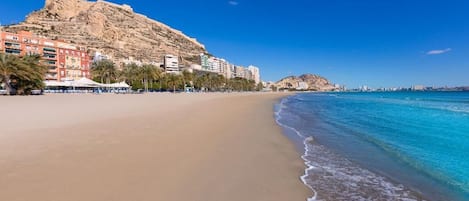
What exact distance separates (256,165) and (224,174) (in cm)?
102

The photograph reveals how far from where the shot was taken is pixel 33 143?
7070 millimetres

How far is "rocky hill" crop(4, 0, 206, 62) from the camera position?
133 meters

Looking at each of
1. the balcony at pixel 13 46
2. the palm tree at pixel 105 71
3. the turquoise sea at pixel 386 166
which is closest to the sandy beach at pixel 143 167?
the turquoise sea at pixel 386 166

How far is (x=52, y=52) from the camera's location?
79250 mm

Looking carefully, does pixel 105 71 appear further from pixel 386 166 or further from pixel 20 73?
pixel 386 166

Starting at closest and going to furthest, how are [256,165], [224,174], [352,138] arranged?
[224,174], [256,165], [352,138]

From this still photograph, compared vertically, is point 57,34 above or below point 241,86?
above

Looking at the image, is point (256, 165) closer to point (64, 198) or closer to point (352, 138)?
point (64, 198)

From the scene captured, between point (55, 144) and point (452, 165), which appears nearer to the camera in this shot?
point (452, 165)

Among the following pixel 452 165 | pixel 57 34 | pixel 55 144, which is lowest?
pixel 452 165

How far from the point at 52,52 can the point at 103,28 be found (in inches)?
3130

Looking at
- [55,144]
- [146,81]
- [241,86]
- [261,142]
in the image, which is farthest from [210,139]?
[241,86]

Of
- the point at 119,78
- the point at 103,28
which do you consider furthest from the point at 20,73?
the point at 103,28

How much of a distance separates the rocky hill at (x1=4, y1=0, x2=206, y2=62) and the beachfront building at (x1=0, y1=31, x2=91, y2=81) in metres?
44.3
